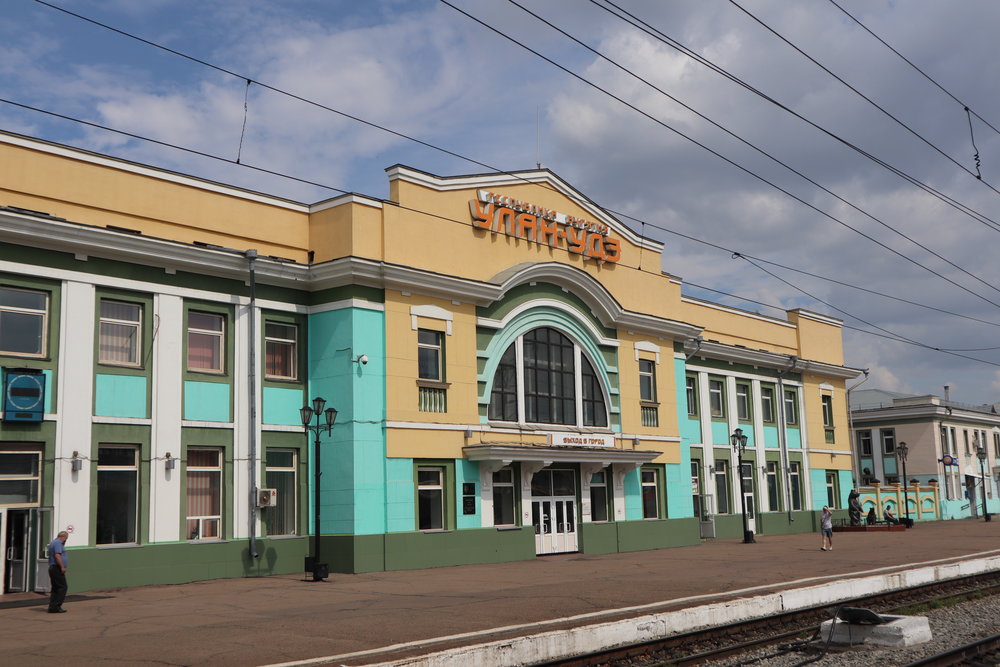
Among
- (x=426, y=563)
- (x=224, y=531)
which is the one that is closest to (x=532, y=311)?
(x=426, y=563)

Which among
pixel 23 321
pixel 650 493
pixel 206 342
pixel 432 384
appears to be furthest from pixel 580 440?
pixel 23 321

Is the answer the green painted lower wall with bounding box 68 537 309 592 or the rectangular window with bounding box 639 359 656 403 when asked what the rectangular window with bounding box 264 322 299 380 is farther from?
the rectangular window with bounding box 639 359 656 403

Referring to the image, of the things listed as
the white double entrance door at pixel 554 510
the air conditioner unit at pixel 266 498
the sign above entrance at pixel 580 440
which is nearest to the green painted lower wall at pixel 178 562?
the air conditioner unit at pixel 266 498

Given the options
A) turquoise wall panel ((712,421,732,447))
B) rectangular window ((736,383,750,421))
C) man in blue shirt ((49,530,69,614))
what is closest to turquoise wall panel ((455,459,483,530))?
man in blue shirt ((49,530,69,614))

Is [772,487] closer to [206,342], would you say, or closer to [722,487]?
[722,487]

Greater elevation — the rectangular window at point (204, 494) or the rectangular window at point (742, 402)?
the rectangular window at point (742, 402)

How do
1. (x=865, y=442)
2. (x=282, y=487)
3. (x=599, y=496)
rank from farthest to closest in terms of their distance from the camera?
(x=865, y=442) < (x=599, y=496) < (x=282, y=487)

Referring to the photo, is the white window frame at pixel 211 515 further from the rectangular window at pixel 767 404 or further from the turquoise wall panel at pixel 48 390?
the rectangular window at pixel 767 404

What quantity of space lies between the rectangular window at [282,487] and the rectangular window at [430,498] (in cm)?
311

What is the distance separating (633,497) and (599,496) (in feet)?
5.26

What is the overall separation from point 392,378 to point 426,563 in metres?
4.71

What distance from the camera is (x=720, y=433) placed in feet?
131

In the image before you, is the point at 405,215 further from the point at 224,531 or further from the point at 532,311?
the point at 224,531

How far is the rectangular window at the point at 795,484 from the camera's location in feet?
141
